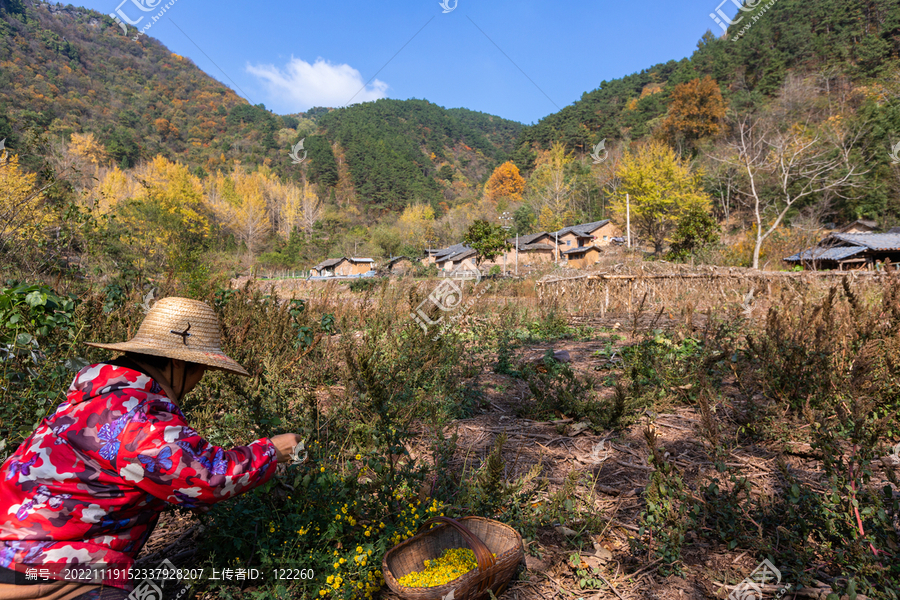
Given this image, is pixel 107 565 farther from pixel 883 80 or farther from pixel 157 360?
pixel 883 80

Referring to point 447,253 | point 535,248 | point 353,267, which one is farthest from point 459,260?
point 353,267

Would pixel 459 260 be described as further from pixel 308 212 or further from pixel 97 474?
pixel 97 474

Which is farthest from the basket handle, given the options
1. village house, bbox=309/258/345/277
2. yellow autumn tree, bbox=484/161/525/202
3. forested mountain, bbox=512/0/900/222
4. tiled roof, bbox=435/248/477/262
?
yellow autumn tree, bbox=484/161/525/202

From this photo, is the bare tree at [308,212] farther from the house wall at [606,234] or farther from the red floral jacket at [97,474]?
the red floral jacket at [97,474]

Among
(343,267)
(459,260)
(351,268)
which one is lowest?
(351,268)

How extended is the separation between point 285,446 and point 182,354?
1.61 feet

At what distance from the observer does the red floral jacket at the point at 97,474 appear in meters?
1.28

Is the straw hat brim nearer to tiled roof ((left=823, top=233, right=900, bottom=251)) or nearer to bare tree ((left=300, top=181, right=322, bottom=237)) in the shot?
tiled roof ((left=823, top=233, right=900, bottom=251))

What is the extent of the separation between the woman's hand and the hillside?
60.6m

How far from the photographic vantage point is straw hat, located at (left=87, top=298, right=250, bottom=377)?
1.52m

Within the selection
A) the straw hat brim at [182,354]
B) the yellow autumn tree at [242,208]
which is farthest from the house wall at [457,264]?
the straw hat brim at [182,354]

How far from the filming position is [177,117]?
69.0m

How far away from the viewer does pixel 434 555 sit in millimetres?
2055

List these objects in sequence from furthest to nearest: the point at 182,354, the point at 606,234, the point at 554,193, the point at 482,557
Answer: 1. the point at 554,193
2. the point at 606,234
3. the point at 482,557
4. the point at 182,354
